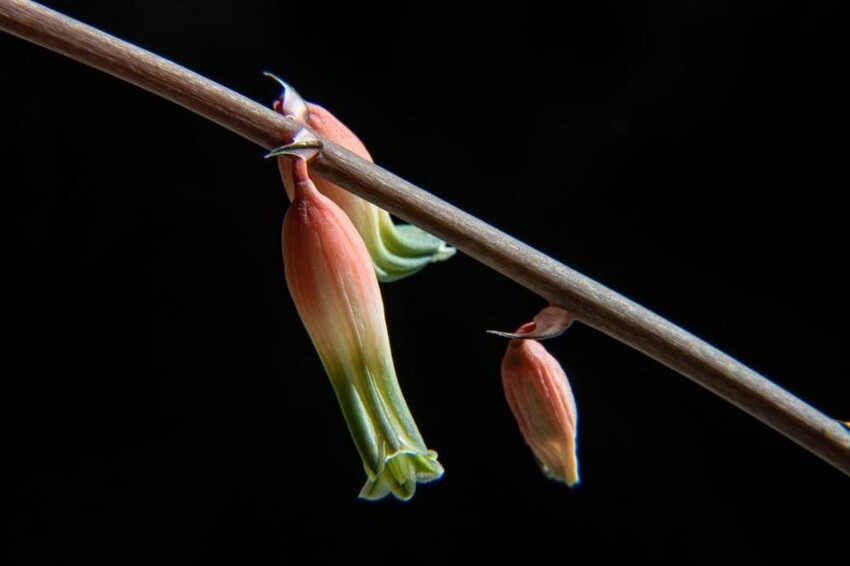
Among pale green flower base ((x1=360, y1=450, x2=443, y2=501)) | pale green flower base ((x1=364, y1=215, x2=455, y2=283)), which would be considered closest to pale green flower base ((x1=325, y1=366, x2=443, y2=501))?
pale green flower base ((x1=360, y1=450, x2=443, y2=501))

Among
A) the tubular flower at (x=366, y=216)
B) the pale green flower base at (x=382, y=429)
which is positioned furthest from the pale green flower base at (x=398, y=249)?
the pale green flower base at (x=382, y=429)

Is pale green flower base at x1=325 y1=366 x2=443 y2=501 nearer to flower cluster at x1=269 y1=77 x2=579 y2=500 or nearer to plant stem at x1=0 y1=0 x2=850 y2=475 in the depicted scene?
flower cluster at x1=269 y1=77 x2=579 y2=500

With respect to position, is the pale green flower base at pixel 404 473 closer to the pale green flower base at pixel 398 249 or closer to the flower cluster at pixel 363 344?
the flower cluster at pixel 363 344

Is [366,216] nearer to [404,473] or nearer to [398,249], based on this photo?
[398,249]

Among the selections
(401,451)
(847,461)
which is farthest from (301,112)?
(847,461)

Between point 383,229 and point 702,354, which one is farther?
point 383,229

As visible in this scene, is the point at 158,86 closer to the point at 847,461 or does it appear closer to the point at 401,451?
the point at 401,451

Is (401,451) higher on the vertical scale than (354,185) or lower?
lower
